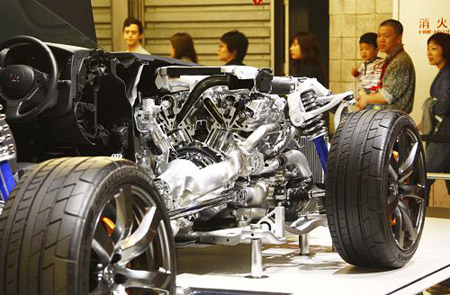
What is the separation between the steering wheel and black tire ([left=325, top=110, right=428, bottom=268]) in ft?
6.17

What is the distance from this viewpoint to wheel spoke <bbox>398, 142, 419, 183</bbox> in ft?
23.7

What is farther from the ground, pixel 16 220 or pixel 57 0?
pixel 57 0

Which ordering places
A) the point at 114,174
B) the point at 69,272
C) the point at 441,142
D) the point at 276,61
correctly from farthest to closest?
the point at 276,61
the point at 441,142
the point at 114,174
the point at 69,272

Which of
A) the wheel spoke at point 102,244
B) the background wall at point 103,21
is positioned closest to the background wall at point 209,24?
the background wall at point 103,21

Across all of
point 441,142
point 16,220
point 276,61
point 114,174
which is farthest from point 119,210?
point 276,61

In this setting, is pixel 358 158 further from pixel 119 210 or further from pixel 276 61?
pixel 276 61

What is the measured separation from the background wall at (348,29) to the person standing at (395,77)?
1.54 meters

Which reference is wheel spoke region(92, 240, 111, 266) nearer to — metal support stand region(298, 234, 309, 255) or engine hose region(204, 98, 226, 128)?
engine hose region(204, 98, 226, 128)

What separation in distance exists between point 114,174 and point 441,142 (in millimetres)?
7421

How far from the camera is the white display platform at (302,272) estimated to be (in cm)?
652

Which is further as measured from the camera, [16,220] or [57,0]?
[57,0]

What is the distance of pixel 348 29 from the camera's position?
13.5 m

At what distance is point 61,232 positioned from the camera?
4488mm

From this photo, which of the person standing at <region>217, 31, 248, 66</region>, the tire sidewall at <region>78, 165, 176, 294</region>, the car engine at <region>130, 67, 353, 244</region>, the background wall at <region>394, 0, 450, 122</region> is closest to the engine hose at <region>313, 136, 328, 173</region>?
the car engine at <region>130, 67, 353, 244</region>
